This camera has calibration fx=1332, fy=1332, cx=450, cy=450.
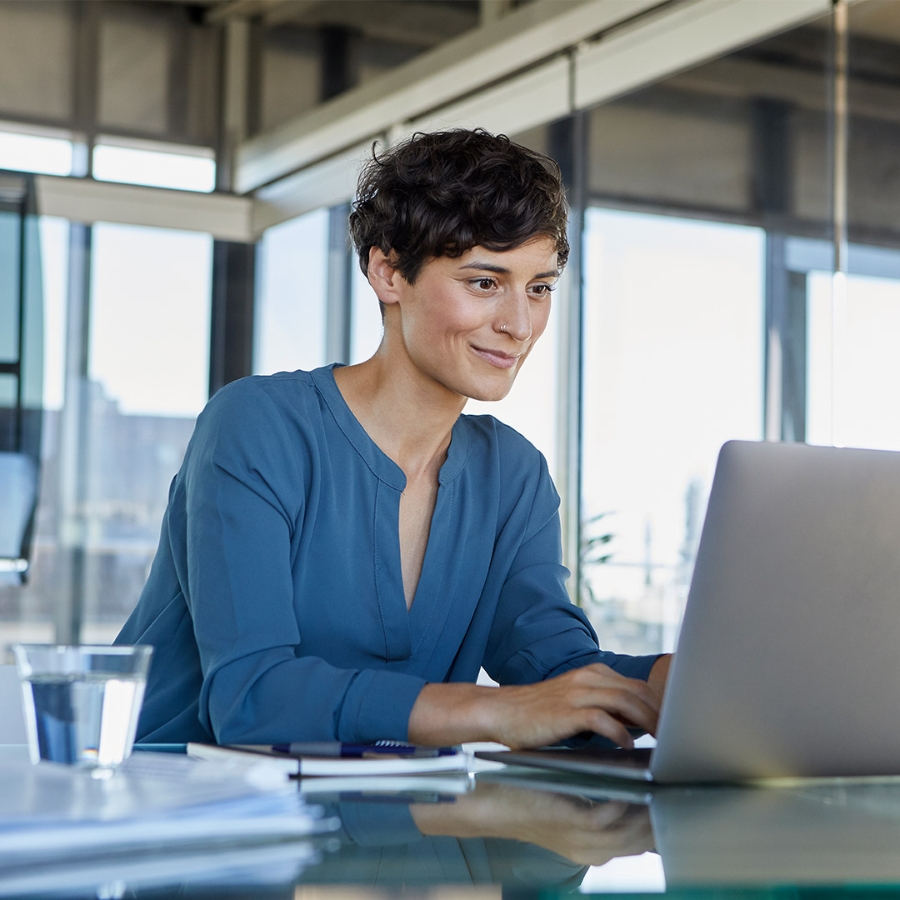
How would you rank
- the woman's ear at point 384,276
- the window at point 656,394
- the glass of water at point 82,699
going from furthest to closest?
the window at point 656,394 → the woman's ear at point 384,276 → the glass of water at point 82,699

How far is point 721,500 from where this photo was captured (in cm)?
91

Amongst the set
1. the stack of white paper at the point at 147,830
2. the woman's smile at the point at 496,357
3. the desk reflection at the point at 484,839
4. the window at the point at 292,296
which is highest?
the window at the point at 292,296

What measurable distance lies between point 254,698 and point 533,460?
703mm

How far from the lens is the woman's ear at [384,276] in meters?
1.68

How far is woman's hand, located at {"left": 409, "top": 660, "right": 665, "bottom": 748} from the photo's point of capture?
1.11 meters

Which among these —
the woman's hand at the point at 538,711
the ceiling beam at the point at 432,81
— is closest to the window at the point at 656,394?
the ceiling beam at the point at 432,81

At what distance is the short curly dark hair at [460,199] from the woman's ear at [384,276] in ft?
0.04

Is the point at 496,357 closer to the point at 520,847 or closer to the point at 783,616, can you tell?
the point at 783,616

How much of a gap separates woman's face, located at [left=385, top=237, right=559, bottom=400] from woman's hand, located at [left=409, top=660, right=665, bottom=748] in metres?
0.56

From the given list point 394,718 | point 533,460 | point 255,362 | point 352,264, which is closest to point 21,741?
point 394,718

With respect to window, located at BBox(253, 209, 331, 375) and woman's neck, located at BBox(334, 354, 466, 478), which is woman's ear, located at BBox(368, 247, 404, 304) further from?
window, located at BBox(253, 209, 331, 375)

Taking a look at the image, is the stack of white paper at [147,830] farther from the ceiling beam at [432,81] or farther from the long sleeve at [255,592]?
the ceiling beam at [432,81]

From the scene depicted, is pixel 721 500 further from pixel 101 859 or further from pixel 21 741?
pixel 21 741

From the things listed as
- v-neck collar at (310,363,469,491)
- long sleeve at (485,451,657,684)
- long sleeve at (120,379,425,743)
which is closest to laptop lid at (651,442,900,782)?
long sleeve at (120,379,425,743)
